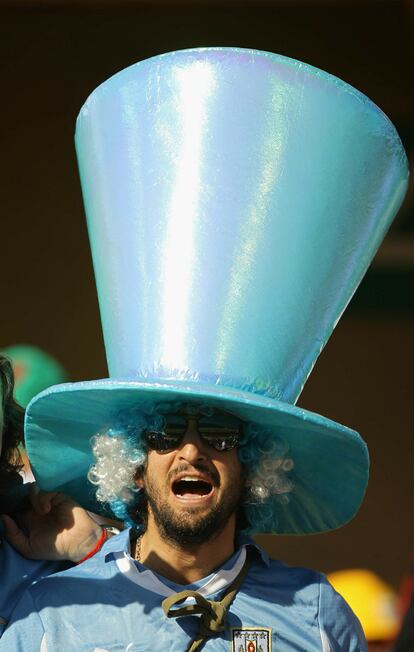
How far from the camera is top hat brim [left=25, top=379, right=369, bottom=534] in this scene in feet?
9.11

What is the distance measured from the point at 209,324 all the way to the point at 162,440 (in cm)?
34

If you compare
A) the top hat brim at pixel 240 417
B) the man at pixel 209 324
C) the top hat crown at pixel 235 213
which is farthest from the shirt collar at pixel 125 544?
the top hat crown at pixel 235 213

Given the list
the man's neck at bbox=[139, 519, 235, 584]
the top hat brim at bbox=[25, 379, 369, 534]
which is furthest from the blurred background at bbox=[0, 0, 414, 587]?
the man's neck at bbox=[139, 519, 235, 584]

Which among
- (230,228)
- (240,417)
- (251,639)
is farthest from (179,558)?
(230,228)

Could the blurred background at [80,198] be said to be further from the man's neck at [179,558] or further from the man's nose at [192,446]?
the man's nose at [192,446]

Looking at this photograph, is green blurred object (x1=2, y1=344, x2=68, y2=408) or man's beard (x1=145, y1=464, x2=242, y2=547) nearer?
man's beard (x1=145, y1=464, x2=242, y2=547)

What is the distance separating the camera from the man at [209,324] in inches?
111

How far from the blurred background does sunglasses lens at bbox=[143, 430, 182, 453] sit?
2986mm

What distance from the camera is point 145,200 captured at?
2.91 meters

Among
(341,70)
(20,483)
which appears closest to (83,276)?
(341,70)

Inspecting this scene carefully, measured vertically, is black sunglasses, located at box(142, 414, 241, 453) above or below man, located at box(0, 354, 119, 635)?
above

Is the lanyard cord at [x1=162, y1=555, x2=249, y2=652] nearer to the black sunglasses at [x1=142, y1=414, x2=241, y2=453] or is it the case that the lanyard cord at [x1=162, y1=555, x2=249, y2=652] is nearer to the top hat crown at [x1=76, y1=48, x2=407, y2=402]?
the black sunglasses at [x1=142, y1=414, x2=241, y2=453]

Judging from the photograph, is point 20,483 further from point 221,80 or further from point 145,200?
point 221,80

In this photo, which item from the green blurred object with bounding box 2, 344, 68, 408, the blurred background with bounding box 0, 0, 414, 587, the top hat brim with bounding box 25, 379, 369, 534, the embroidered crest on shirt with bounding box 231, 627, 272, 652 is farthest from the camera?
the blurred background with bounding box 0, 0, 414, 587
